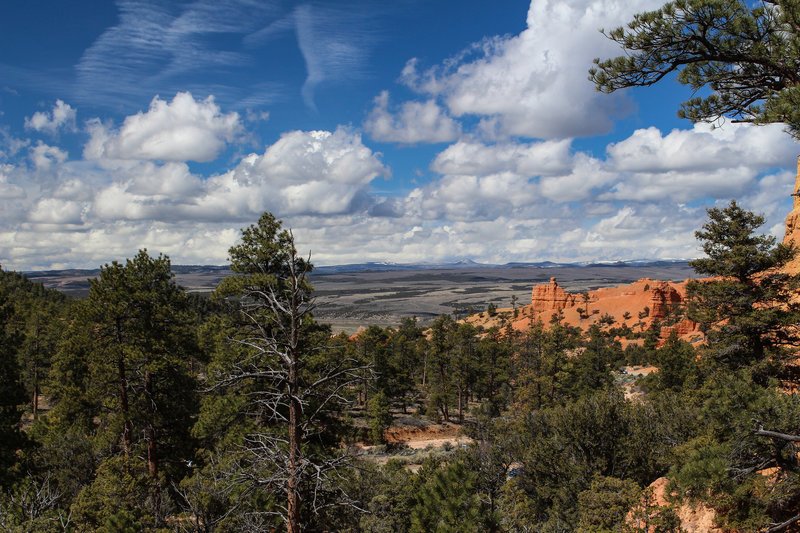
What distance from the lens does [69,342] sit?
18469 millimetres

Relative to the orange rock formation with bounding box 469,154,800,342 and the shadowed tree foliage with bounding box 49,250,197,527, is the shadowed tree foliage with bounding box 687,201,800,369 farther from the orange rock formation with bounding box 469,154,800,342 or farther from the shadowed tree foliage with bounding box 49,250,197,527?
the orange rock formation with bounding box 469,154,800,342

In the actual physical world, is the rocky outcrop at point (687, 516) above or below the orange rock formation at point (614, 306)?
above

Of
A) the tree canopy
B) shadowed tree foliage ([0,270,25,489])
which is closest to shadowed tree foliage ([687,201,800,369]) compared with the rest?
the tree canopy

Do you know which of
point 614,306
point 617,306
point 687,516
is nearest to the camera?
point 687,516

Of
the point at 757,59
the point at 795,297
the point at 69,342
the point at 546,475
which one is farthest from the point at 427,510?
the point at 795,297

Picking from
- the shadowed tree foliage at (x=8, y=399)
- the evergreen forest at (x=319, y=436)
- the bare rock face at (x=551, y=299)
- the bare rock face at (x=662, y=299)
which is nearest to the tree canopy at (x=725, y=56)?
the evergreen forest at (x=319, y=436)

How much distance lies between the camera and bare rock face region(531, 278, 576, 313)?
433 feet

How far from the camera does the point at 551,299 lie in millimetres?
134375

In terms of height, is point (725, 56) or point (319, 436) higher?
point (725, 56)

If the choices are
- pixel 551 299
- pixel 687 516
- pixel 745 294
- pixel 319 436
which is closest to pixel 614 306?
pixel 551 299

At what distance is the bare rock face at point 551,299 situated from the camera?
13210cm

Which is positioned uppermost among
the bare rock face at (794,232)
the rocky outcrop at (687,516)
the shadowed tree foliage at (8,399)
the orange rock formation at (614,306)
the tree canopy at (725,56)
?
the tree canopy at (725,56)

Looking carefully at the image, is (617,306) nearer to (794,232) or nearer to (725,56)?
(794,232)

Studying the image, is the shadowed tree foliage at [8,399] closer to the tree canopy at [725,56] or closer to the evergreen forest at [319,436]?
the evergreen forest at [319,436]
